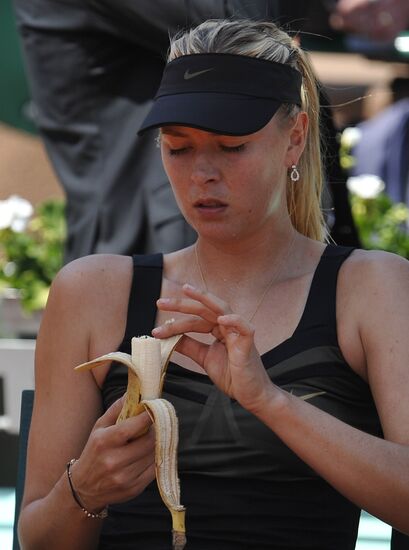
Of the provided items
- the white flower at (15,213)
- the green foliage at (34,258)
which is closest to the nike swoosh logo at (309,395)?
the green foliage at (34,258)

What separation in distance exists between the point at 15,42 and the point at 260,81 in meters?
3.47

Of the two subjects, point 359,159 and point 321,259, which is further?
point 359,159

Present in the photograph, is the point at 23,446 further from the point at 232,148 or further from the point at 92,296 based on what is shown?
the point at 232,148

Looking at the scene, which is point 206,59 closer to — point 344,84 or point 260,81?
point 260,81

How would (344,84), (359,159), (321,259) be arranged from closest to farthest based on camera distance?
(321,259)
(359,159)
(344,84)

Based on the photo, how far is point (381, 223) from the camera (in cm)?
437

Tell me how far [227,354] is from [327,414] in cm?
18

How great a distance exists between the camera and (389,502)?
6.03 feet

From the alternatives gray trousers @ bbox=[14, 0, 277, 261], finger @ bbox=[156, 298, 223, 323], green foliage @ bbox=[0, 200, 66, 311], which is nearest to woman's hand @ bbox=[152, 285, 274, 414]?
finger @ bbox=[156, 298, 223, 323]

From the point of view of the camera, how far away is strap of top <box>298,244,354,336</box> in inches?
79.9

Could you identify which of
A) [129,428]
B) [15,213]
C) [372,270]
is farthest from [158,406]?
[15,213]

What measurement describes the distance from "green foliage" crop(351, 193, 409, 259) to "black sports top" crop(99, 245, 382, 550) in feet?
7.15

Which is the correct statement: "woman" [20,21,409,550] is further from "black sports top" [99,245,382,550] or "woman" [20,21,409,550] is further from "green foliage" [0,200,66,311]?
"green foliage" [0,200,66,311]

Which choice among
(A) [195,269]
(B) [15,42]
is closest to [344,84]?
(B) [15,42]
